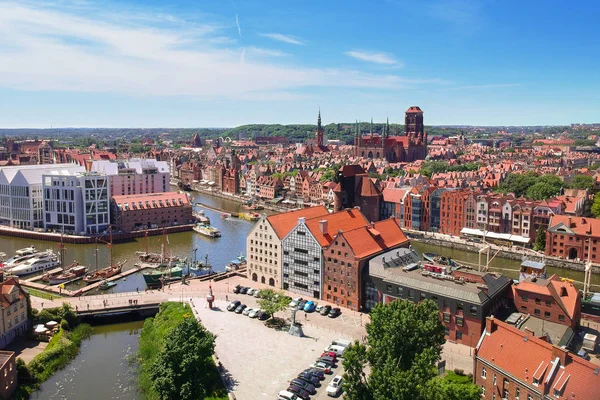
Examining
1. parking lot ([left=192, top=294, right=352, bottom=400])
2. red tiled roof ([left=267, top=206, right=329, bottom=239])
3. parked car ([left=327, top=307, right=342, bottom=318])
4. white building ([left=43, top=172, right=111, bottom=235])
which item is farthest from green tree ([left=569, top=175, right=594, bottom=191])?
white building ([left=43, top=172, right=111, bottom=235])

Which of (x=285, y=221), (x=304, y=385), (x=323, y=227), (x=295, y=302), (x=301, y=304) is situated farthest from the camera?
(x=285, y=221)

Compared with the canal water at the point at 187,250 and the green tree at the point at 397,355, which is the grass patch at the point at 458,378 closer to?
the green tree at the point at 397,355

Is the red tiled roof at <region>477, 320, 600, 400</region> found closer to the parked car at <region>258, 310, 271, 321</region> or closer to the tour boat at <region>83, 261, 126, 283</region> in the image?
the parked car at <region>258, 310, 271, 321</region>

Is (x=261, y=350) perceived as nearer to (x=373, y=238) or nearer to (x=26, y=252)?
(x=373, y=238)

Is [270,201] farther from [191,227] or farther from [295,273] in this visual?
[295,273]

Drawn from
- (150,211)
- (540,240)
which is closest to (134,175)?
(150,211)

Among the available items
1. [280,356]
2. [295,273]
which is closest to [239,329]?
[280,356]
